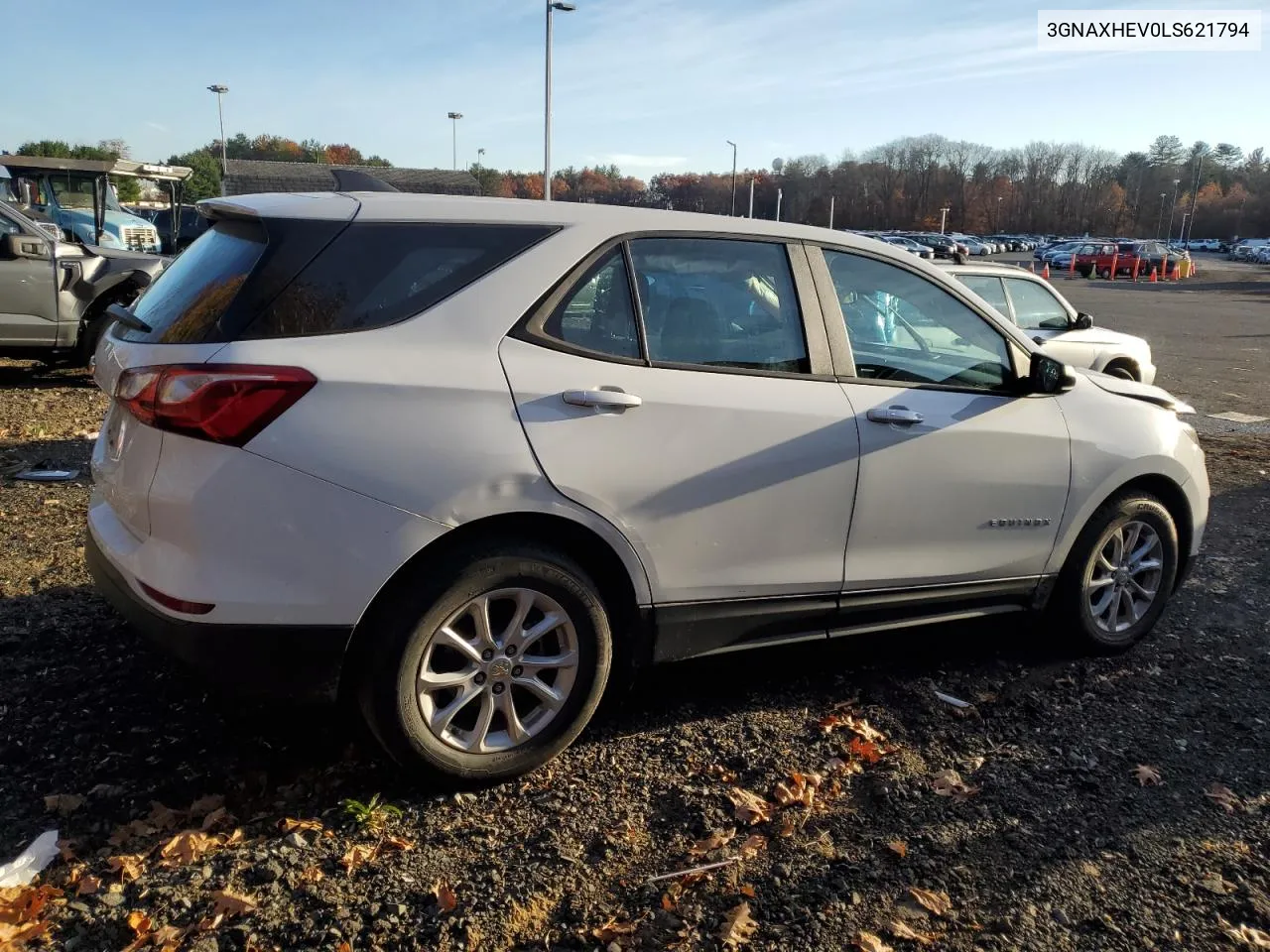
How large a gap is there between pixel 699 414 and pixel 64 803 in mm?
2259

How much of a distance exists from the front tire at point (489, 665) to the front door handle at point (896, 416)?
121cm

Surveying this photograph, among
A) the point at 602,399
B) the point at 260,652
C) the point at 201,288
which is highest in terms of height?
the point at 201,288

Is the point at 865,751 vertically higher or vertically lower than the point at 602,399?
lower

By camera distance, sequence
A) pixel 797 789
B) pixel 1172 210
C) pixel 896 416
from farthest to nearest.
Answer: pixel 1172 210, pixel 896 416, pixel 797 789

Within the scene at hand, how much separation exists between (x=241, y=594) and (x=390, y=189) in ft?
5.41

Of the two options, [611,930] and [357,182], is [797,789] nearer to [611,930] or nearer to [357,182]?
[611,930]

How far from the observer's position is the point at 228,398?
2674mm

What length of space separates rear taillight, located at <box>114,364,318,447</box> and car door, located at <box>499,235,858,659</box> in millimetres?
647

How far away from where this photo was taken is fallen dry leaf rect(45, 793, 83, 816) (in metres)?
2.94

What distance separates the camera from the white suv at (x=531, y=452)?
8.97ft

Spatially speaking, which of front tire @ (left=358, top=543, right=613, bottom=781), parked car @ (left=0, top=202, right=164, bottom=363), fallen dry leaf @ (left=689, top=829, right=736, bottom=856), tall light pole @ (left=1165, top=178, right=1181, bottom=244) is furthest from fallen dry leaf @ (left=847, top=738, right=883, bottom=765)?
tall light pole @ (left=1165, top=178, right=1181, bottom=244)

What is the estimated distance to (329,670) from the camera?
283 cm

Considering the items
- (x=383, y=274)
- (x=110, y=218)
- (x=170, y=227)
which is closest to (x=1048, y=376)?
(x=383, y=274)

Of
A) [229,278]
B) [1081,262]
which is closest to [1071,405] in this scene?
[229,278]
